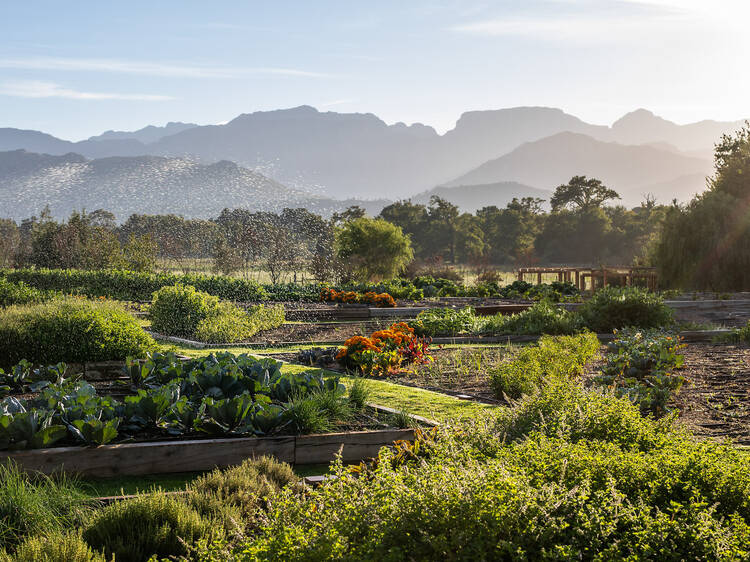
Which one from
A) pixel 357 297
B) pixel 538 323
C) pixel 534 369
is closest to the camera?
pixel 534 369

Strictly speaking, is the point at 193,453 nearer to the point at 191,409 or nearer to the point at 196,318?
the point at 191,409

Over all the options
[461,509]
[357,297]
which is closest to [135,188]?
[357,297]

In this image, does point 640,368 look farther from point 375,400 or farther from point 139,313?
point 139,313

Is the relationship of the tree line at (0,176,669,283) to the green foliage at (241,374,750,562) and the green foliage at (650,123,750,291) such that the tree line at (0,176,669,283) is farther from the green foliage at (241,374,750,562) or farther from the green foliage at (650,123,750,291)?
the green foliage at (241,374,750,562)

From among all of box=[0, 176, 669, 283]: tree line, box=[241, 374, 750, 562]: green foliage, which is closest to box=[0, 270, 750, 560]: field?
box=[241, 374, 750, 562]: green foliage

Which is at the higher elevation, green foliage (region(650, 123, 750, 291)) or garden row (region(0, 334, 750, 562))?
green foliage (region(650, 123, 750, 291))

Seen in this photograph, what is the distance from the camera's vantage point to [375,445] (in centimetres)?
458

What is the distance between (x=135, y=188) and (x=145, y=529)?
170 meters

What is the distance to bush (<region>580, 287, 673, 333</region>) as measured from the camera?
423 inches

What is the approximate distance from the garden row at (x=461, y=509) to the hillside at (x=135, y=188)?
149126mm

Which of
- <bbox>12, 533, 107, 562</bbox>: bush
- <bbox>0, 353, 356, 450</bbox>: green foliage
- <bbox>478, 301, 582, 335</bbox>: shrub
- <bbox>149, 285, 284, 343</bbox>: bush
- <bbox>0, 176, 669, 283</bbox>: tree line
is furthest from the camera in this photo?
<bbox>0, 176, 669, 283</bbox>: tree line

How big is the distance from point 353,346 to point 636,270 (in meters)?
16.4

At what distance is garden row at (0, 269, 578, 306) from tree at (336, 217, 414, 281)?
250 inches

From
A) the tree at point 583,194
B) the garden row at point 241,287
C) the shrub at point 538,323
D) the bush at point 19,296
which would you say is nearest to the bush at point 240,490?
the shrub at point 538,323
